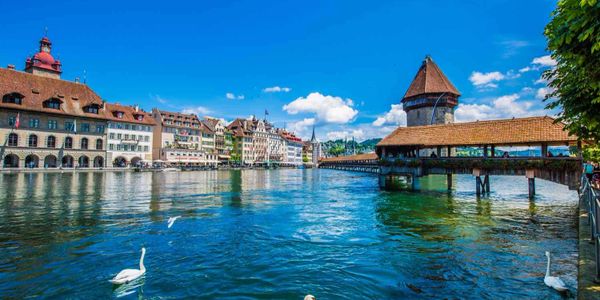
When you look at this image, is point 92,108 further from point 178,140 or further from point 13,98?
point 178,140

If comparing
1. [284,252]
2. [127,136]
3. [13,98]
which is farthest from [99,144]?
[284,252]

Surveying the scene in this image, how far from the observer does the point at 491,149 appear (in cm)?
2891

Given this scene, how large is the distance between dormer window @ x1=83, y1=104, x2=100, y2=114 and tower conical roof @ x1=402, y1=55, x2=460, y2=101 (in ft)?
210

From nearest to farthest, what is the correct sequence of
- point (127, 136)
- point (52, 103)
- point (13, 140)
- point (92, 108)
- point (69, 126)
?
1. point (13, 140)
2. point (52, 103)
3. point (69, 126)
4. point (92, 108)
5. point (127, 136)

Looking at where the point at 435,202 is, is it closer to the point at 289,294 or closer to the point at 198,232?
the point at 198,232

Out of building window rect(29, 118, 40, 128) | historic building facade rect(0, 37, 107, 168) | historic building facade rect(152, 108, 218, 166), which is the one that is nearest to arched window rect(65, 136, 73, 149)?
historic building facade rect(0, 37, 107, 168)

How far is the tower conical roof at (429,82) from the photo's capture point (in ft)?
216

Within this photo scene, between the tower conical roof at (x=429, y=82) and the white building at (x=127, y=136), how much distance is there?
60.2 metres

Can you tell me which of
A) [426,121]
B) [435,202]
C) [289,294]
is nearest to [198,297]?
[289,294]

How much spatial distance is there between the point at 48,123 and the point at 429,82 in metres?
72.1

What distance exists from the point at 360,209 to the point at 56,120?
206 feet

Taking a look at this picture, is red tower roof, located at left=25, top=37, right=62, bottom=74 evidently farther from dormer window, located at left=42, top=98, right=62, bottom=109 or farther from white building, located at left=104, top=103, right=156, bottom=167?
dormer window, located at left=42, top=98, right=62, bottom=109

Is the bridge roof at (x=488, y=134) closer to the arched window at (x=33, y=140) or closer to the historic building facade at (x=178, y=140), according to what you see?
the arched window at (x=33, y=140)

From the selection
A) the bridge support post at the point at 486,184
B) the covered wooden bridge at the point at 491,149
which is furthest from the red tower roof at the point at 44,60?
the bridge support post at the point at 486,184
